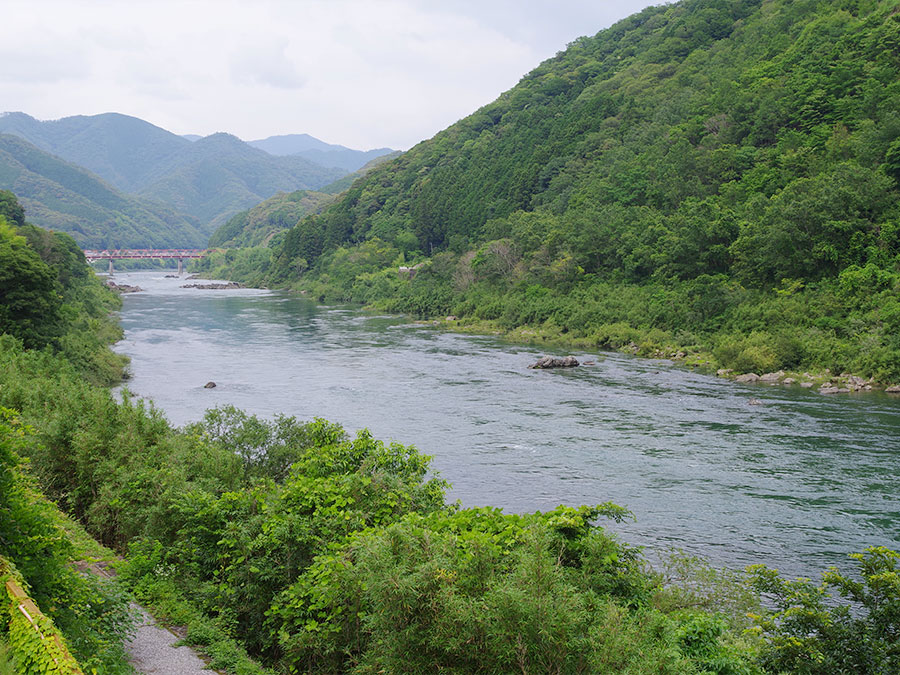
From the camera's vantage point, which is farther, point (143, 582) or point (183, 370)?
point (183, 370)

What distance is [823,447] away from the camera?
21.4m

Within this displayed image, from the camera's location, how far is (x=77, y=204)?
6447 inches

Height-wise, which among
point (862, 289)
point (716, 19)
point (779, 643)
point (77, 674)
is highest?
point (716, 19)

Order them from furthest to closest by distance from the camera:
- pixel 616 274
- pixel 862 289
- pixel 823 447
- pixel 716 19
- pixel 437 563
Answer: pixel 716 19
pixel 616 274
pixel 862 289
pixel 823 447
pixel 437 563

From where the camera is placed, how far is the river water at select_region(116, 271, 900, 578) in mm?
16188

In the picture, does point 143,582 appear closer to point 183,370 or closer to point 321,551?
point 321,551

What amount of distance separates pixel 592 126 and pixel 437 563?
75.0 m

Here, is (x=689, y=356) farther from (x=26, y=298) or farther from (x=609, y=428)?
(x=26, y=298)

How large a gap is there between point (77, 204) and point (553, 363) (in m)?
162

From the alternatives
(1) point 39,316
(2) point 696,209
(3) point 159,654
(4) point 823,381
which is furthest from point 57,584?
(2) point 696,209

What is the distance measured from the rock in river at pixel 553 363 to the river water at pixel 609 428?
95cm

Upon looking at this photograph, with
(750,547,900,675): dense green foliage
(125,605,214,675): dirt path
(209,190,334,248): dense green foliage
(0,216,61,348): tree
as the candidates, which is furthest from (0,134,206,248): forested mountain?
(750,547,900,675): dense green foliage

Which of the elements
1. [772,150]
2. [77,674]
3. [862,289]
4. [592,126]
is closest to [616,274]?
[772,150]

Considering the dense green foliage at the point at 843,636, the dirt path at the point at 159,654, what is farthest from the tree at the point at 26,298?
the dense green foliage at the point at 843,636
